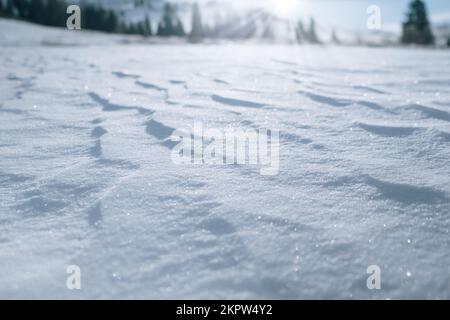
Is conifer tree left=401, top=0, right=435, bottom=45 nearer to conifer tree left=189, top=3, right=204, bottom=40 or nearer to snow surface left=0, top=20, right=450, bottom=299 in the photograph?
conifer tree left=189, top=3, right=204, bottom=40

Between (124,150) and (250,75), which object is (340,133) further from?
(250,75)

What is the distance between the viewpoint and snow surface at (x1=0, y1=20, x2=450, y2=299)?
874mm

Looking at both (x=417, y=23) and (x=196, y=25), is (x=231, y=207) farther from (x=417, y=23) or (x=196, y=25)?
(x=196, y=25)

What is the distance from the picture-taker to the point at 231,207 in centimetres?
114

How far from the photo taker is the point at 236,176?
136cm

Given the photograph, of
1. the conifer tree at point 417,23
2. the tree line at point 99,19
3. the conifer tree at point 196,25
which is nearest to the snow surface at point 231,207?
the conifer tree at point 417,23

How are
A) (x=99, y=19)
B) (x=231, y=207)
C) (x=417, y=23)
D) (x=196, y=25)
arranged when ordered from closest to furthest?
(x=231, y=207), (x=417, y=23), (x=196, y=25), (x=99, y=19)

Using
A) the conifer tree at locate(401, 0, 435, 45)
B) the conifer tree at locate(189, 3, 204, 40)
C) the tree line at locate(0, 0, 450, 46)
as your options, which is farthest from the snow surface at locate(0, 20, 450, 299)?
the conifer tree at locate(189, 3, 204, 40)

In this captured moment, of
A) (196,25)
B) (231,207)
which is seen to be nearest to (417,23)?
(196,25)

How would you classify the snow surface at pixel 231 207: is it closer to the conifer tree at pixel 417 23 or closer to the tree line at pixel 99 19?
the conifer tree at pixel 417 23

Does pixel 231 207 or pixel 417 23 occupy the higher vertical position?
pixel 417 23

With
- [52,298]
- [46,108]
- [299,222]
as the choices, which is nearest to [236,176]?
[299,222]

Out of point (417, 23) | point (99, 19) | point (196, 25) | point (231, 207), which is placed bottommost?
point (231, 207)

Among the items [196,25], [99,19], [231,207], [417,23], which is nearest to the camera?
[231,207]
